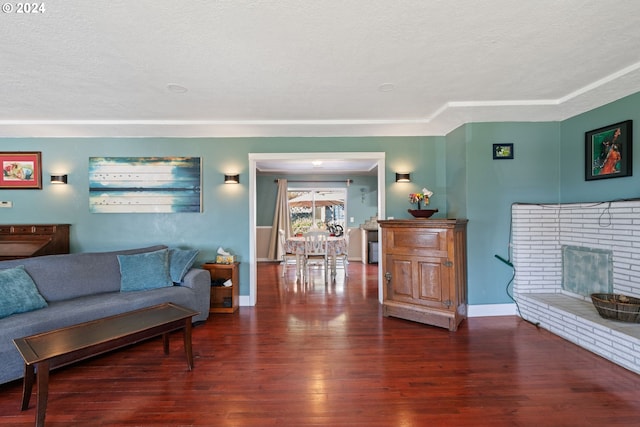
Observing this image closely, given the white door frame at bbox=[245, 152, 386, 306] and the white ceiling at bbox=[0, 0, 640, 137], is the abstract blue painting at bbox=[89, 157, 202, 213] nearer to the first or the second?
the white ceiling at bbox=[0, 0, 640, 137]

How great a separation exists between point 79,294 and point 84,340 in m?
1.32

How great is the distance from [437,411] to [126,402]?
Result: 81.1 inches

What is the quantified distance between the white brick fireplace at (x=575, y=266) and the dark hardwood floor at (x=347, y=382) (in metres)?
0.17

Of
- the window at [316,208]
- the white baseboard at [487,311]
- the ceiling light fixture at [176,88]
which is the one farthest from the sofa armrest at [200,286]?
the window at [316,208]

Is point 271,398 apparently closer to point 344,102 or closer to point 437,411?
point 437,411

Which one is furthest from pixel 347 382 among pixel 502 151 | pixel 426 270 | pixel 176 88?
pixel 502 151

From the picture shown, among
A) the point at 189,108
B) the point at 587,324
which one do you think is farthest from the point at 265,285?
the point at 587,324

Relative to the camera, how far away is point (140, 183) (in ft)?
13.1

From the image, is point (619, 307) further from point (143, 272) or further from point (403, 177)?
point (143, 272)

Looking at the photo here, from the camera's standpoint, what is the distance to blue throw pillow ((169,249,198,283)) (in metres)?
3.39

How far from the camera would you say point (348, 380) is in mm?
2195

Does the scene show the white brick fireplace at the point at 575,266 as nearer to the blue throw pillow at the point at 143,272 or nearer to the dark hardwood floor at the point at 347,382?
the dark hardwood floor at the point at 347,382

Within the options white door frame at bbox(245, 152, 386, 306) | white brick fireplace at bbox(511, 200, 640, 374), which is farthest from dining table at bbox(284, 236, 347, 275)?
white brick fireplace at bbox(511, 200, 640, 374)

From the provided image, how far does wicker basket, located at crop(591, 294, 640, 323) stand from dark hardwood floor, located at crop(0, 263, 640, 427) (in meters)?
0.41
